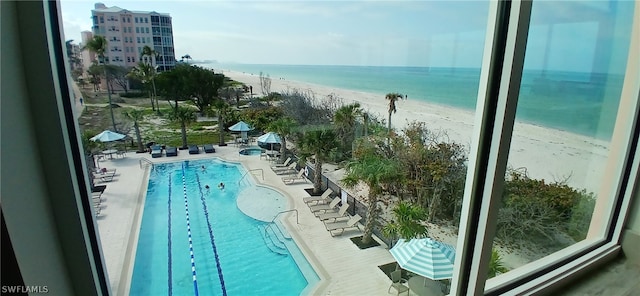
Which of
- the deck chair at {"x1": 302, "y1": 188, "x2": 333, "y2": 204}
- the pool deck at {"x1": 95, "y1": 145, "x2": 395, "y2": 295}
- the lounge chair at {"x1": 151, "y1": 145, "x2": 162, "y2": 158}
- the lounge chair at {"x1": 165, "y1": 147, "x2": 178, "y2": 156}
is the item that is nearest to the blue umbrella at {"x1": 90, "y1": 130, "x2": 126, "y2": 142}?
the pool deck at {"x1": 95, "y1": 145, "x2": 395, "y2": 295}

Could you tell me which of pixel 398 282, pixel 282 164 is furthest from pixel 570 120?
pixel 282 164

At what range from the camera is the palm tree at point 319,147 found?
861 centimetres

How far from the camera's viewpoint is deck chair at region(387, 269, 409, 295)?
4684 mm

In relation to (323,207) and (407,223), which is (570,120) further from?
(323,207)

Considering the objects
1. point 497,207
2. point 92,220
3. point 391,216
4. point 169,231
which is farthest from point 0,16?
point 169,231

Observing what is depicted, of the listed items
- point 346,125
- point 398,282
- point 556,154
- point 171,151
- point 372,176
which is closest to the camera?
point 556,154

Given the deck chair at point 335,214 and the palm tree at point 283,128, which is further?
the palm tree at point 283,128

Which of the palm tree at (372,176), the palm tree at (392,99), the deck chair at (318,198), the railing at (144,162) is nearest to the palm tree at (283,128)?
the deck chair at (318,198)

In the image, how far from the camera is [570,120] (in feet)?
6.05

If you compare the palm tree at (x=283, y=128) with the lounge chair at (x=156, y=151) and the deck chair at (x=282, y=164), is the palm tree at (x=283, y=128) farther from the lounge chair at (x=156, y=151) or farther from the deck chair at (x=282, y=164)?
the lounge chair at (x=156, y=151)

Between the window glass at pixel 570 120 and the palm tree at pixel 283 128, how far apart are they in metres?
8.38

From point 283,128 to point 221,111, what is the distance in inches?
89.8

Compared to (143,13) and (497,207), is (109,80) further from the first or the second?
(497,207)

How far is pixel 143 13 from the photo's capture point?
7.37 feet
